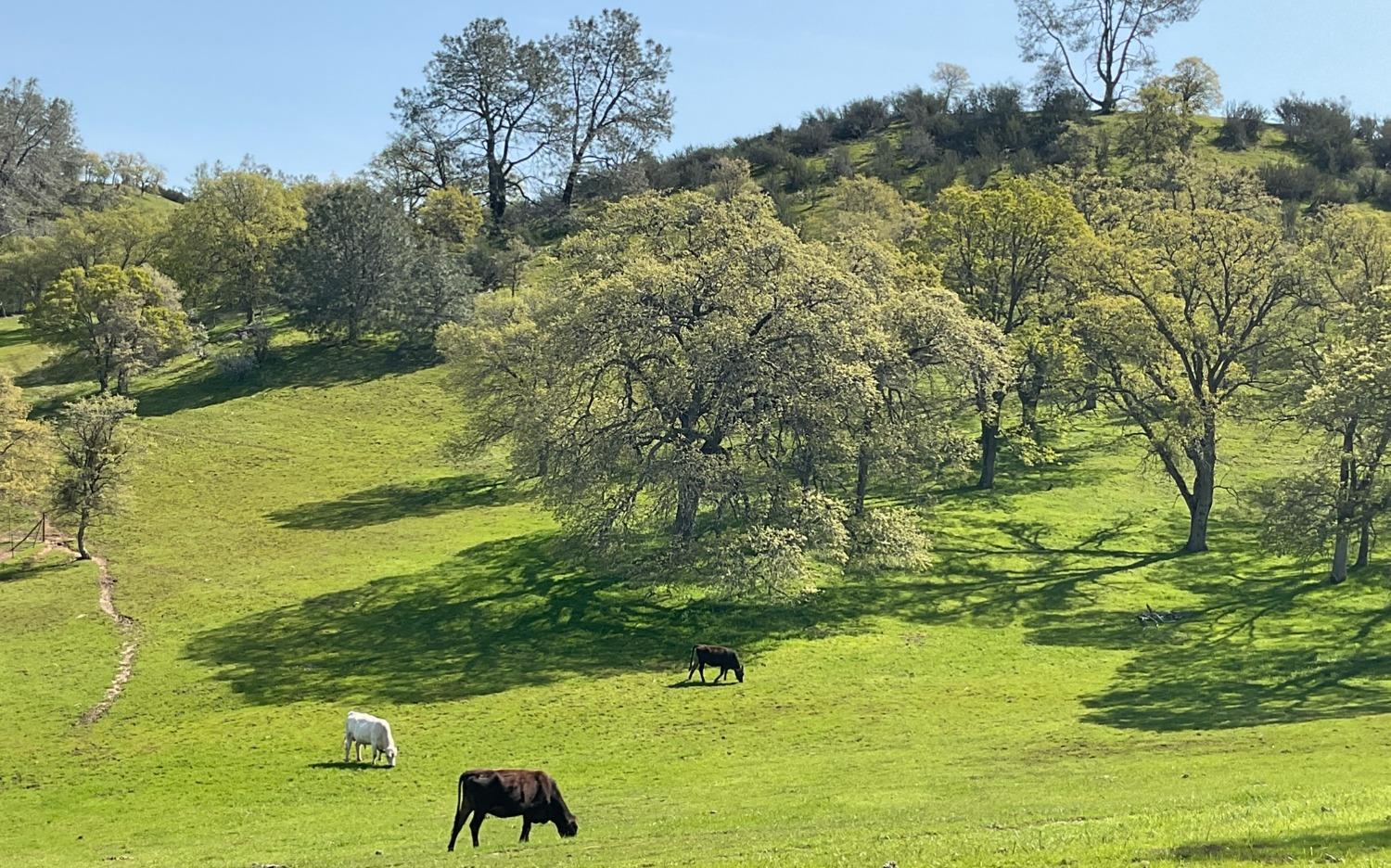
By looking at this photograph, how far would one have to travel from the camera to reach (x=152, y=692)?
119 feet

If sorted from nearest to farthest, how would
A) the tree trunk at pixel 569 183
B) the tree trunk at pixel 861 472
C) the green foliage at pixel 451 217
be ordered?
the tree trunk at pixel 861 472
the green foliage at pixel 451 217
the tree trunk at pixel 569 183

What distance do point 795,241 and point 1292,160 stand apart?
9319 centimetres

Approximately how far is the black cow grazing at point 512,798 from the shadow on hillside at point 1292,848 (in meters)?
11.7

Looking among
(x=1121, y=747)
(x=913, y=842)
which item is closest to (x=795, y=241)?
(x=1121, y=747)

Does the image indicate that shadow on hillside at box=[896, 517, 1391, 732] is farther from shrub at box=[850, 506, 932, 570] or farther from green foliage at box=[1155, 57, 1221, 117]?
green foliage at box=[1155, 57, 1221, 117]

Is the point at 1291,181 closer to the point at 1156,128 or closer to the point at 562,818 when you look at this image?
the point at 1156,128

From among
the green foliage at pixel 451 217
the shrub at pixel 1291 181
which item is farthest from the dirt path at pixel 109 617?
the shrub at pixel 1291 181

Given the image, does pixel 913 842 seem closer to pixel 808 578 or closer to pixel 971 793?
pixel 971 793

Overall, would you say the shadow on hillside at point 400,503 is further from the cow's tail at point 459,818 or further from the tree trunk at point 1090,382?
the cow's tail at point 459,818

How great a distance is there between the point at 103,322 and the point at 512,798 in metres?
69.5

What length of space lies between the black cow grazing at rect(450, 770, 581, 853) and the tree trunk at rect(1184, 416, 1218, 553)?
3881cm

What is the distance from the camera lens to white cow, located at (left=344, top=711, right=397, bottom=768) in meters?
29.3

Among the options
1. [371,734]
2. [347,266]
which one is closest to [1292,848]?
[371,734]

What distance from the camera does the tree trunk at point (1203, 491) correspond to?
5037cm
